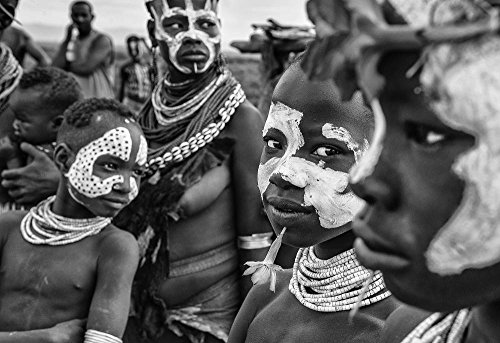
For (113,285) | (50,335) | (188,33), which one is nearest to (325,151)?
(113,285)

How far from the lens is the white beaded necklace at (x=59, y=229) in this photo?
358 centimetres

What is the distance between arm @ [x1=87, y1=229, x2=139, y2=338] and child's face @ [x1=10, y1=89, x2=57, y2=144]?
89cm

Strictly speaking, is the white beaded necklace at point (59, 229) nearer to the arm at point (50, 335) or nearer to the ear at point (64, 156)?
the ear at point (64, 156)

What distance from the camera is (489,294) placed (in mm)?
1432

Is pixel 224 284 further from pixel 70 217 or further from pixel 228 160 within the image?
pixel 70 217

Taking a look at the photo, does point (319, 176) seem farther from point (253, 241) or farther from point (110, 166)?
point (253, 241)

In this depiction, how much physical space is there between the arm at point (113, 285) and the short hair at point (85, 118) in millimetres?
352

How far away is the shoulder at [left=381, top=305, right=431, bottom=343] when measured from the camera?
5.83 ft

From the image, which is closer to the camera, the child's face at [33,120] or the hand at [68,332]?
the hand at [68,332]

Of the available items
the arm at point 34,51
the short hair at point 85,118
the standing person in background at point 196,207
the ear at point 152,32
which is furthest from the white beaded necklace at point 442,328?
the arm at point 34,51

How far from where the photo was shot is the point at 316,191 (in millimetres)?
2350

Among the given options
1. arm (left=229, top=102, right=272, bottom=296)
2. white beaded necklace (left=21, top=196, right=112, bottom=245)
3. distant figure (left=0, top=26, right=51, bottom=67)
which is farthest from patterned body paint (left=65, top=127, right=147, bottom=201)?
distant figure (left=0, top=26, right=51, bottom=67)

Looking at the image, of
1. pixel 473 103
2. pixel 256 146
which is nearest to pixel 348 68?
pixel 473 103

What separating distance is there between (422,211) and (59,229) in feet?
7.80
